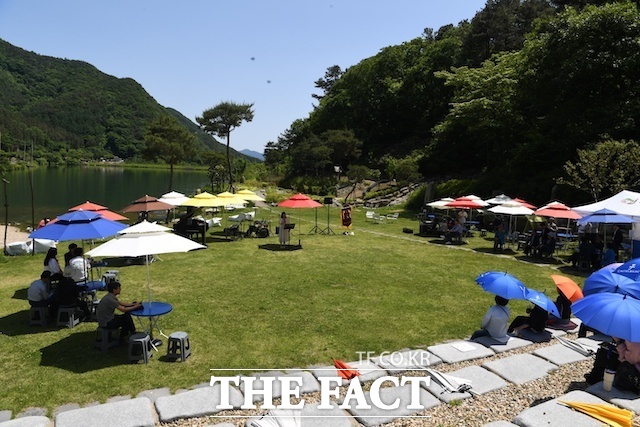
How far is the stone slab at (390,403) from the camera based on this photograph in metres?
5.16

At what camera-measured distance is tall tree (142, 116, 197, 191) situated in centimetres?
3731

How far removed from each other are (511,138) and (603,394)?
1132 inches

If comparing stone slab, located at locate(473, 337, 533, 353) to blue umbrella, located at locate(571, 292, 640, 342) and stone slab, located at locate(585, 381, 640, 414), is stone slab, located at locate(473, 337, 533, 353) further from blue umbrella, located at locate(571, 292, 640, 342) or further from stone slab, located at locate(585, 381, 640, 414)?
blue umbrella, located at locate(571, 292, 640, 342)

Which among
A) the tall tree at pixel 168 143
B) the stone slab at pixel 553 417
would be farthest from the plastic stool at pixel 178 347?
the tall tree at pixel 168 143

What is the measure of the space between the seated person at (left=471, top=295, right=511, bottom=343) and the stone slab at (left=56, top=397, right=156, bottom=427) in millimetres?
5638

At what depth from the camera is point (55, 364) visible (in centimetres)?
671

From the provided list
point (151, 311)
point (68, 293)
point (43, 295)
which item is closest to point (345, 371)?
point (151, 311)

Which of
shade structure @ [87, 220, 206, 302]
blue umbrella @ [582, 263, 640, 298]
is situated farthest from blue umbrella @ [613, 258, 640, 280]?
shade structure @ [87, 220, 206, 302]

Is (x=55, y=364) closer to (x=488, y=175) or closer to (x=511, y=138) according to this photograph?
(x=488, y=175)

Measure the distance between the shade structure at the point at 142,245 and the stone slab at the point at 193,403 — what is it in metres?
2.46

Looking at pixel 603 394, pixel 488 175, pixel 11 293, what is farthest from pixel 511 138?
pixel 11 293

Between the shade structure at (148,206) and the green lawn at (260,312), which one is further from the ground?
the shade structure at (148,206)

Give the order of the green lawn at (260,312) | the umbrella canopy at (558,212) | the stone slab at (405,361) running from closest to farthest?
1. the green lawn at (260,312)
2. the stone slab at (405,361)
3. the umbrella canopy at (558,212)

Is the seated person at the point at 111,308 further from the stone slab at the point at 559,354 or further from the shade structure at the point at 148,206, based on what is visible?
the shade structure at the point at 148,206
